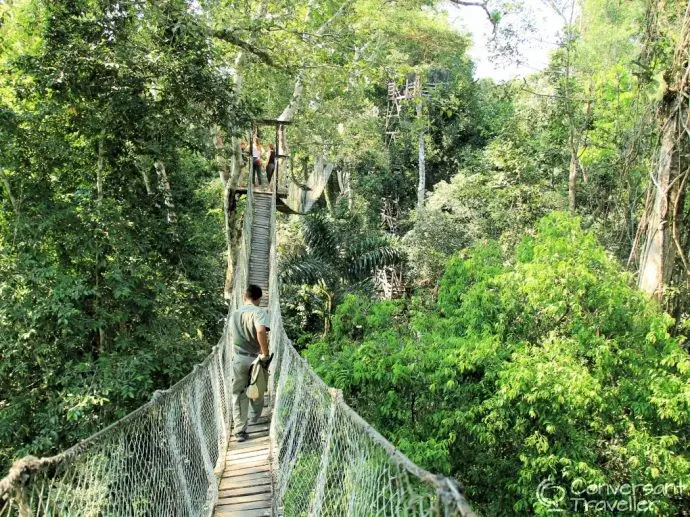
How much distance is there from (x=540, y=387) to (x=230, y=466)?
6.33ft

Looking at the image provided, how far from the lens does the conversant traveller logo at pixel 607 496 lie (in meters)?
3.49

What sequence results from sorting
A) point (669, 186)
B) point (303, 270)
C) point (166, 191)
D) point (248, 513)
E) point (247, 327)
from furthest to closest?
point (303, 270)
point (166, 191)
point (669, 186)
point (247, 327)
point (248, 513)

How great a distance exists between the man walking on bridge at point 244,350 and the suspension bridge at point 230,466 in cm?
10

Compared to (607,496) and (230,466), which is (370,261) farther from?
(230,466)

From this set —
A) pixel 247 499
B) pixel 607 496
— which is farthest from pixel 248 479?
pixel 607 496

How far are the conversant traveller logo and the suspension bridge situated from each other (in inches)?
62.0

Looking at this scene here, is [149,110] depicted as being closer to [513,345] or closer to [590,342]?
[513,345]

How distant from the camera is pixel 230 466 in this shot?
2.75 metres

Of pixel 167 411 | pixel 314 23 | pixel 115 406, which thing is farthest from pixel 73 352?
pixel 314 23

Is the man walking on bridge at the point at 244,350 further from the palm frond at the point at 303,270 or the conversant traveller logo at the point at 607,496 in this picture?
the palm frond at the point at 303,270

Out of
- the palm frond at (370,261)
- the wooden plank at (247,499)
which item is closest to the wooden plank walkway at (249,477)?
the wooden plank at (247,499)

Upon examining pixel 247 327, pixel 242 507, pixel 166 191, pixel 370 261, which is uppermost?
pixel 166 191

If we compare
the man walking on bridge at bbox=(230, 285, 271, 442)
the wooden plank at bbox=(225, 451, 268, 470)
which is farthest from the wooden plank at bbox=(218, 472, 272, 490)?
the man walking on bridge at bbox=(230, 285, 271, 442)

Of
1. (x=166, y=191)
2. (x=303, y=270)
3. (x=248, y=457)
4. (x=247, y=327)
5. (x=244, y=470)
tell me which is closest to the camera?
(x=244, y=470)
